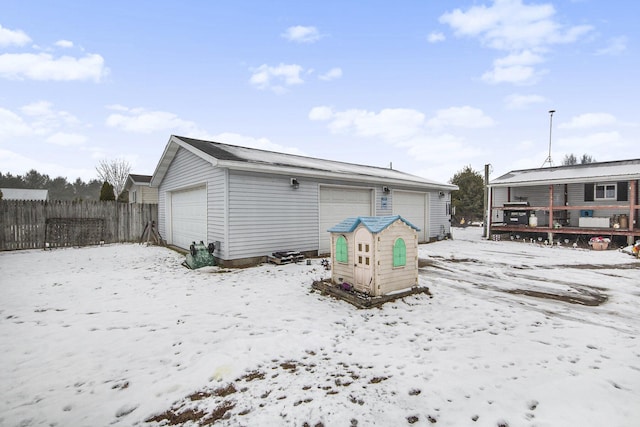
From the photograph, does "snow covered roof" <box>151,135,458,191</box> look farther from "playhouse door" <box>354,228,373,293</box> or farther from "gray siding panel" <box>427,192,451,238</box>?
"playhouse door" <box>354,228,373,293</box>

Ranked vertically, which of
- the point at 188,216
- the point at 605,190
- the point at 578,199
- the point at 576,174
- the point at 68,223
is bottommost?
the point at 68,223

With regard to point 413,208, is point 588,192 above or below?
above

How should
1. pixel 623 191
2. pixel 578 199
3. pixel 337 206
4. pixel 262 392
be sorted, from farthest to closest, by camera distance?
pixel 578 199 → pixel 623 191 → pixel 337 206 → pixel 262 392

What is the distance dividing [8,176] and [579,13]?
7378cm

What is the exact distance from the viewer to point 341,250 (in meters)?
6.06

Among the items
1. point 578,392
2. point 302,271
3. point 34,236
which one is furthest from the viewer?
point 34,236

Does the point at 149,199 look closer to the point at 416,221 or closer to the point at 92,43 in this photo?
the point at 92,43

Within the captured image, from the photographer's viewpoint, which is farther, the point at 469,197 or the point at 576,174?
the point at 469,197

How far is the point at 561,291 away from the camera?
6.11 m

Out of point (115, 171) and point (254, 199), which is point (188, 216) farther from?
point (115, 171)

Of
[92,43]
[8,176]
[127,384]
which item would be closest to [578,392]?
[127,384]

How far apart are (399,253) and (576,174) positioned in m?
15.6

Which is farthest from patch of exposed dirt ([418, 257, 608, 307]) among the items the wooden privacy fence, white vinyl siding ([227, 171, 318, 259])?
the wooden privacy fence

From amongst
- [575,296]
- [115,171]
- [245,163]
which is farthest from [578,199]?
[115,171]
